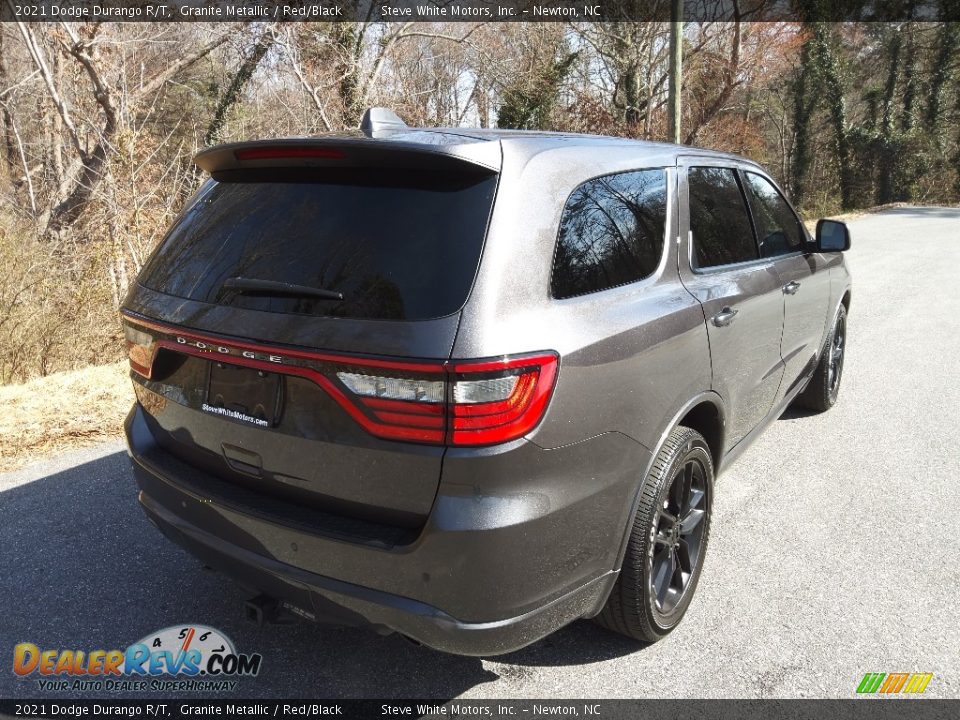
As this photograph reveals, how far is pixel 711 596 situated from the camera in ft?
9.86

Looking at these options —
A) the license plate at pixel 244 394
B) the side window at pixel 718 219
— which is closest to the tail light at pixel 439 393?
the license plate at pixel 244 394

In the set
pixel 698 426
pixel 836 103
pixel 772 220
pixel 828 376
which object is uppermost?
pixel 836 103

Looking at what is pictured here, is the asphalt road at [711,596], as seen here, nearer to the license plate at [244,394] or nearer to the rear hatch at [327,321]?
the rear hatch at [327,321]

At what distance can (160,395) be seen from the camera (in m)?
2.50

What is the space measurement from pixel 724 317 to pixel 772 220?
53.1 inches

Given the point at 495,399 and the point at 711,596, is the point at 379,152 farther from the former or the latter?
the point at 711,596

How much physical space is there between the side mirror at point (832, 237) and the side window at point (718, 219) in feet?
3.18

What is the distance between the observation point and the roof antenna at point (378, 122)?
8.31 ft

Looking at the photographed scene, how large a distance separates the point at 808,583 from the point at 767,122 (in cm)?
3459

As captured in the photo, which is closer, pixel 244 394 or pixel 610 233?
pixel 244 394

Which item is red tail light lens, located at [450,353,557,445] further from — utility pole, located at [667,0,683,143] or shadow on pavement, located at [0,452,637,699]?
utility pole, located at [667,0,683,143]

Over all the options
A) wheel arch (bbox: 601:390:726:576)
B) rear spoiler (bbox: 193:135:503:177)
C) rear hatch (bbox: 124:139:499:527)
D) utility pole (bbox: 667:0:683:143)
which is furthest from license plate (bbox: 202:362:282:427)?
utility pole (bbox: 667:0:683:143)

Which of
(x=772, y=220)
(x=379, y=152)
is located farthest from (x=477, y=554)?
(x=772, y=220)

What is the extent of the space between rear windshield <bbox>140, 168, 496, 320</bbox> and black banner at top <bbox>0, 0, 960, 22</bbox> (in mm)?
11414
